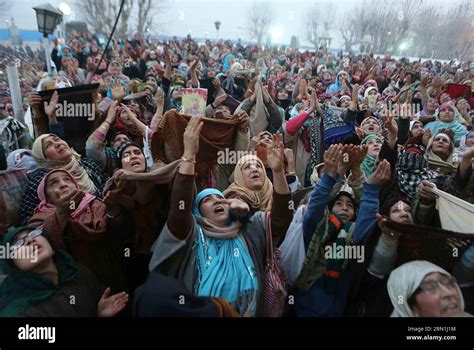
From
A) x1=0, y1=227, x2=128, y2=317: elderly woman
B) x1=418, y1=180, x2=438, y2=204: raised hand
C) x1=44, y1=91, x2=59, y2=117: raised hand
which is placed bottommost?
x1=0, y1=227, x2=128, y2=317: elderly woman

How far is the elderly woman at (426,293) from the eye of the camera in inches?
54.8

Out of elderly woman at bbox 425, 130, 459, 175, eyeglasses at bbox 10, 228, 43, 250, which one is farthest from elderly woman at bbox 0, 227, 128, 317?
elderly woman at bbox 425, 130, 459, 175

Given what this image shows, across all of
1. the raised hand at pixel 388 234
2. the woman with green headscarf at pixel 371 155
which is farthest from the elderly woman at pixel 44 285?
the woman with green headscarf at pixel 371 155

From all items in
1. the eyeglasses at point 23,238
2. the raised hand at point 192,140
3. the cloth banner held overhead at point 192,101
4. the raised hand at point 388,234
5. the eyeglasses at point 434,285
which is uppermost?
the cloth banner held overhead at point 192,101

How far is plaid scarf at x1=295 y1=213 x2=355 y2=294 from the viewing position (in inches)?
64.7

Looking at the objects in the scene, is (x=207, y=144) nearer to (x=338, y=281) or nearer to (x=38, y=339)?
(x=338, y=281)

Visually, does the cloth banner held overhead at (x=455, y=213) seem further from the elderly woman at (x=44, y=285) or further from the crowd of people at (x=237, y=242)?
the elderly woman at (x=44, y=285)

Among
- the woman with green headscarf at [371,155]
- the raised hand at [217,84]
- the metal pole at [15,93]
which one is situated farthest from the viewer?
Result: the raised hand at [217,84]

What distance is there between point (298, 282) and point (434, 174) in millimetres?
1402

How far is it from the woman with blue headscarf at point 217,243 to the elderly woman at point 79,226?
1.23ft

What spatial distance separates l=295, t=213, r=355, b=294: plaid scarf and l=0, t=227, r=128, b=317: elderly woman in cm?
95

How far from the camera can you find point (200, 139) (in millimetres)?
2572

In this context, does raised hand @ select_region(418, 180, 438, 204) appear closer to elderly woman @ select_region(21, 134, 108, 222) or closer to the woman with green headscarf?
the woman with green headscarf

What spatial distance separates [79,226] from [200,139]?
1.16m
